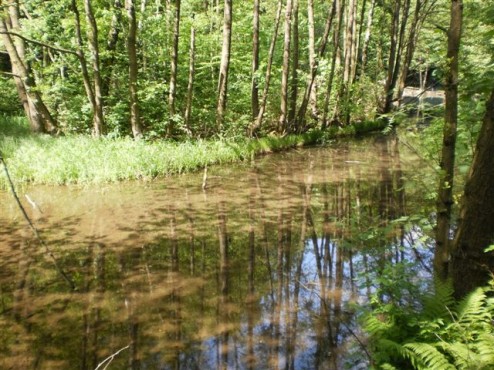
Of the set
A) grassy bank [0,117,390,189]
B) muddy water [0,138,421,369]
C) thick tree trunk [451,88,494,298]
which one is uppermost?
thick tree trunk [451,88,494,298]

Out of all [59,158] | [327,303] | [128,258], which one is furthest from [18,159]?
[327,303]

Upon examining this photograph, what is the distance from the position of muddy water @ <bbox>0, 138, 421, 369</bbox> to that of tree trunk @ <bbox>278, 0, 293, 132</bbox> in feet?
22.6

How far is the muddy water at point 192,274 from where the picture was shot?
411 centimetres

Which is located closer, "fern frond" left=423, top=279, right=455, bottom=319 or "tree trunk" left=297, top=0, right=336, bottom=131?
"fern frond" left=423, top=279, right=455, bottom=319

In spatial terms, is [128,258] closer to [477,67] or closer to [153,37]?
[477,67]

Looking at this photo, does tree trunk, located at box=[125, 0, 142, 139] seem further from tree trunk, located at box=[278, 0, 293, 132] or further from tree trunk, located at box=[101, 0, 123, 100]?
tree trunk, located at box=[278, 0, 293, 132]

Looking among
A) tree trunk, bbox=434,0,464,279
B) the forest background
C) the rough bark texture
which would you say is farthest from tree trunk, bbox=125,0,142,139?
tree trunk, bbox=434,0,464,279

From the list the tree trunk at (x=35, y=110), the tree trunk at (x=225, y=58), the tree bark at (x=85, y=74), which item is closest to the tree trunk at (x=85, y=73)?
the tree bark at (x=85, y=74)

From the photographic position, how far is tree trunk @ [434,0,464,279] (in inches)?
136

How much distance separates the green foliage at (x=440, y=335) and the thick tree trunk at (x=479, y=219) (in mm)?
146

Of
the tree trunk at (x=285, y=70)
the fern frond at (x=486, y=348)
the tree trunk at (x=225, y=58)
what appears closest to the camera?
the fern frond at (x=486, y=348)

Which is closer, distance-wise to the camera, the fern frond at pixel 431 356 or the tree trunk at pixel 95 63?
the fern frond at pixel 431 356

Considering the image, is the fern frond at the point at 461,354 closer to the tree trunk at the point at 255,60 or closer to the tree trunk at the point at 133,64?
the tree trunk at the point at 133,64

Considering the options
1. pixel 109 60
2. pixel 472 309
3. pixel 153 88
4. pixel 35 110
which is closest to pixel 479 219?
pixel 472 309
